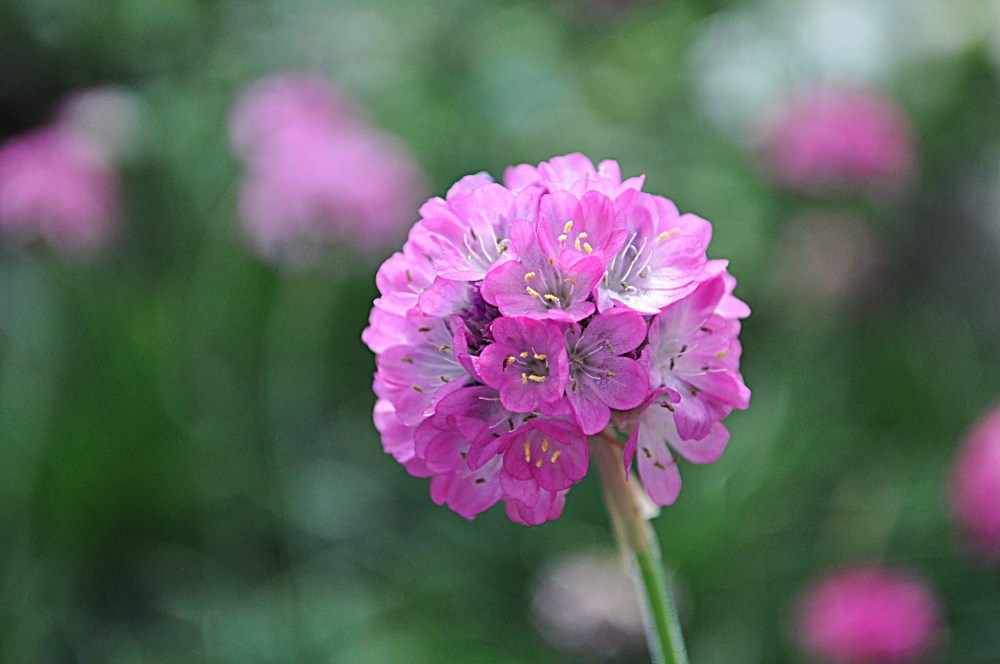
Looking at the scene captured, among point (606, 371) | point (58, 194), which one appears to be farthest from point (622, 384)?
point (58, 194)

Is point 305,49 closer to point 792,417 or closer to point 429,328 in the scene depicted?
point 792,417

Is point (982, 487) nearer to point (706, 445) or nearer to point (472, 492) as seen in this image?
point (706, 445)

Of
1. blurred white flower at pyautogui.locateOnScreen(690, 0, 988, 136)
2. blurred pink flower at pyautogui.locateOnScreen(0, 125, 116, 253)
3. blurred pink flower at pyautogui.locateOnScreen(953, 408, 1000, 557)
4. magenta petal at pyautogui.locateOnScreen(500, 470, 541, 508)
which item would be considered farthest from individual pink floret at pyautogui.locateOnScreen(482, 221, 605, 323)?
blurred white flower at pyautogui.locateOnScreen(690, 0, 988, 136)

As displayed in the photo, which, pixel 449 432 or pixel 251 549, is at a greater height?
pixel 449 432

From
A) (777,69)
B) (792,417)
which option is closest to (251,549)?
(792,417)

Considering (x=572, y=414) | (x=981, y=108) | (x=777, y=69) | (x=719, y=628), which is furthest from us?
(x=777, y=69)

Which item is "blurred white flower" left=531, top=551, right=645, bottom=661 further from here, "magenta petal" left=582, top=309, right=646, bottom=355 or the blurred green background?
"magenta petal" left=582, top=309, right=646, bottom=355
